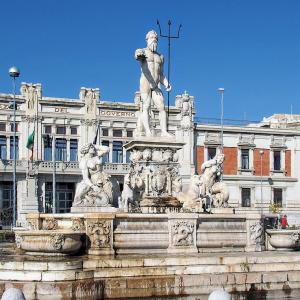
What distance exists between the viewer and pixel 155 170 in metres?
19.5

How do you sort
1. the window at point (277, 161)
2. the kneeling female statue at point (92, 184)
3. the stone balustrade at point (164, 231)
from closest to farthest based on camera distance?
1. the stone balustrade at point (164, 231)
2. the kneeling female statue at point (92, 184)
3. the window at point (277, 161)

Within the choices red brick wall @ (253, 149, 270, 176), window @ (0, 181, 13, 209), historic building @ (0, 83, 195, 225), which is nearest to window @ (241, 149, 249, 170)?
red brick wall @ (253, 149, 270, 176)

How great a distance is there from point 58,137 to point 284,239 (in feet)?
152

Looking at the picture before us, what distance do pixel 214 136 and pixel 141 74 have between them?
46733 mm

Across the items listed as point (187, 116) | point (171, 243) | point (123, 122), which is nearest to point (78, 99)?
point (123, 122)

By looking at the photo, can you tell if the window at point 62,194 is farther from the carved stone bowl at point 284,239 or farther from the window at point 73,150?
the carved stone bowl at point 284,239

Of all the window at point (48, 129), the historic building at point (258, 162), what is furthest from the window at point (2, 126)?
the historic building at point (258, 162)

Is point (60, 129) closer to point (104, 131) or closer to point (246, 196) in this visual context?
point (104, 131)

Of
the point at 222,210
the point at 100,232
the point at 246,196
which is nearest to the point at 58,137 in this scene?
the point at 246,196

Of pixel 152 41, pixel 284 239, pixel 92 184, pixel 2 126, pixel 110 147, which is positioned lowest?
pixel 284 239

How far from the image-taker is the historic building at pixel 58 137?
Result: 58.2m

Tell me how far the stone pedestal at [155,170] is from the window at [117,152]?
43.9 meters

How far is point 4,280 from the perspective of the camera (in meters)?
12.7

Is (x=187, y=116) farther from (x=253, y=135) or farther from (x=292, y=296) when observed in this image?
(x=292, y=296)
